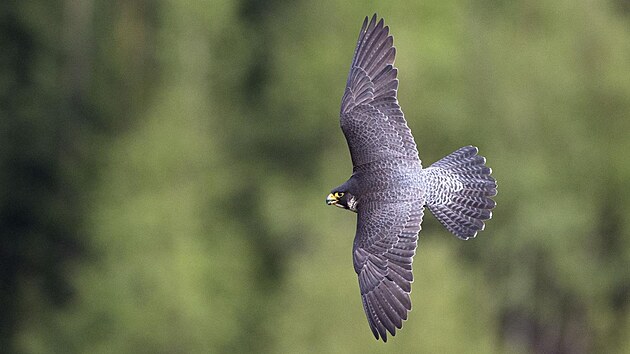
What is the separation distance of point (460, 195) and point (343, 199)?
1024 mm

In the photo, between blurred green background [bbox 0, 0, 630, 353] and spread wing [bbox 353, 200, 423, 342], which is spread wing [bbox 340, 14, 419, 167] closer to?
spread wing [bbox 353, 200, 423, 342]

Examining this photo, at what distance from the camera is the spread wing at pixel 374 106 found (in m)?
14.4

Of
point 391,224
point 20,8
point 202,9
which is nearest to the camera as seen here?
point 391,224

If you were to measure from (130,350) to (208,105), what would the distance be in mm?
5780

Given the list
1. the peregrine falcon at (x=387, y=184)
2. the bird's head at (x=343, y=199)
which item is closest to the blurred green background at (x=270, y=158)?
the peregrine falcon at (x=387, y=184)

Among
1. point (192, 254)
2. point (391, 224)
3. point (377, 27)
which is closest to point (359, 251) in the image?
point (391, 224)

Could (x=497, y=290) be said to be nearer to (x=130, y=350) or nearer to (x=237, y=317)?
(x=237, y=317)

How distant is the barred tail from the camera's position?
14344mm

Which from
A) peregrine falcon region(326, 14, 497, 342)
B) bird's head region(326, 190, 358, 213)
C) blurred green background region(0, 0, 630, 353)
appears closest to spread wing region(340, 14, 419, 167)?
peregrine falcon region(326, 14, 497, 342)

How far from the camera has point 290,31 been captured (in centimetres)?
3500

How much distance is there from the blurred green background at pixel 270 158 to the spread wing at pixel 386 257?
47.7ft

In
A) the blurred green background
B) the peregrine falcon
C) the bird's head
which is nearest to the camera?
the peregrine falcon

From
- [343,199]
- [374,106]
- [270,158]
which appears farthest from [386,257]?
[270,158]

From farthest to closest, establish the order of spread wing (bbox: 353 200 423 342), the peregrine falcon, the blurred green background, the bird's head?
the blurred green background, the bird's head, the peregrine falcon, spread wing (bbox: 353 200 423 342)
